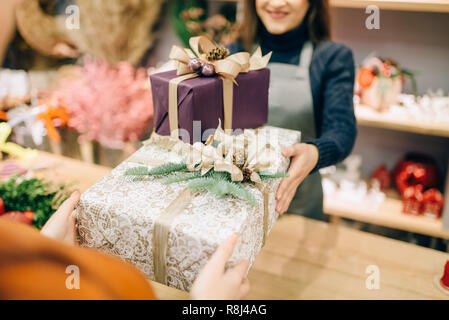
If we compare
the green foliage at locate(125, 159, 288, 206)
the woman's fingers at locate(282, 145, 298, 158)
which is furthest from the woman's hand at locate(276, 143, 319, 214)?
the green foliage at locate(125, 159, 288, 206)

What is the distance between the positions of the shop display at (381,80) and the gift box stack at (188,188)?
1.11 metres

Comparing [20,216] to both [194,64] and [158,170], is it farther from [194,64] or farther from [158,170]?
[194,64]

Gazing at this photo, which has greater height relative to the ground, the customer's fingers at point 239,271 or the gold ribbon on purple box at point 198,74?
the gold ribbon on purple box at point 198,74

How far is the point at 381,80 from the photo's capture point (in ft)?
5.95

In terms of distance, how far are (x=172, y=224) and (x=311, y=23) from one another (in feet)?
3.23

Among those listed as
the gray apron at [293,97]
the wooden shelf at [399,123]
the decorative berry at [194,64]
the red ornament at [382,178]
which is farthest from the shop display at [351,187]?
the decorative berry at [194,64]

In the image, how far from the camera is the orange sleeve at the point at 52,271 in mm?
350

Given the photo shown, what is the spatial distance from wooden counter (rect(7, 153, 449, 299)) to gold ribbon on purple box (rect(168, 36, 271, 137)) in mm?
409

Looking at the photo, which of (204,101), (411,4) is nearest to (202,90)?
(204,101)

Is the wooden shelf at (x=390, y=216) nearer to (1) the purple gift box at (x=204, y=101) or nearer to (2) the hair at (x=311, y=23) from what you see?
(2) the hair at (x=311, y=23)

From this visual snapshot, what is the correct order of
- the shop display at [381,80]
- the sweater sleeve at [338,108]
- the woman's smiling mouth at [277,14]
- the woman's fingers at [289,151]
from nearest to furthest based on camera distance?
the woman's fingers at [289,151] < the sweater sleeve at [338,108] < the woman's smiling mouth at [277,14] < the shop display at [381,80]

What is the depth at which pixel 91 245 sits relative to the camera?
74cm

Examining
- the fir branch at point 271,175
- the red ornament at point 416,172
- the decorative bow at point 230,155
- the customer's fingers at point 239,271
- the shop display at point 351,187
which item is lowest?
the shop display at point 351,187

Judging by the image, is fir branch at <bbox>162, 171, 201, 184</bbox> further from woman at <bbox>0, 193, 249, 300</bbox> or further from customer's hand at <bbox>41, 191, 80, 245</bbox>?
woman at <bbox>0, 193, 249, 300</bbox>
